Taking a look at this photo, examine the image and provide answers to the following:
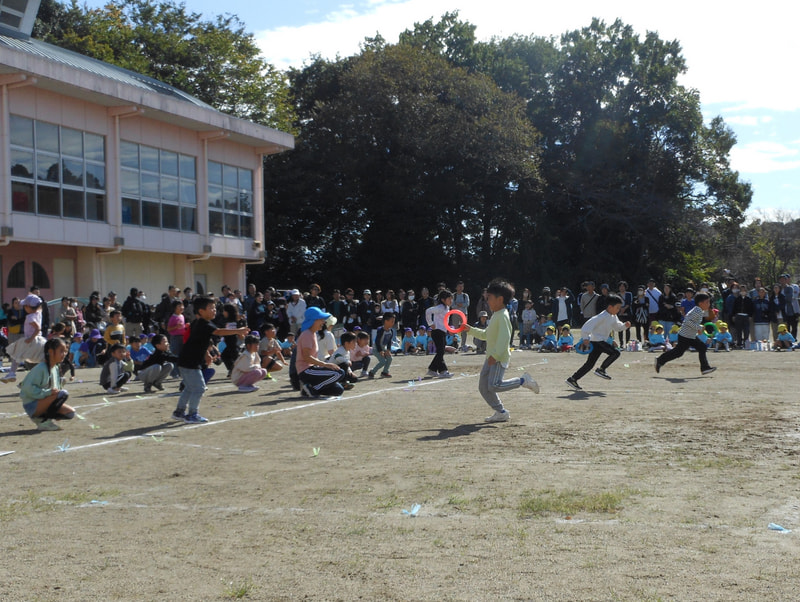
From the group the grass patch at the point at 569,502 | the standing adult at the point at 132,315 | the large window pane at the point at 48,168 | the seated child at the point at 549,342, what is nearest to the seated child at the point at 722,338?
the seated child at the point at 549,342

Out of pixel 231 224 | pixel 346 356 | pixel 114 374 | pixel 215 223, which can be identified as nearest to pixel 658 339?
pixel 346 356

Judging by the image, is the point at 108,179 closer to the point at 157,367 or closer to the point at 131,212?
the point at 131,212

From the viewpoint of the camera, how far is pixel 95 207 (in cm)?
2848

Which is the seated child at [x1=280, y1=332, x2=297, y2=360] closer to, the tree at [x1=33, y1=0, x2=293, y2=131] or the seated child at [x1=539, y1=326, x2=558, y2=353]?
the seated child at [x1=539, y1=326, x2=558, y2=353]

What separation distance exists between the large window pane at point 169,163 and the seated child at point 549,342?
1518 centimetres

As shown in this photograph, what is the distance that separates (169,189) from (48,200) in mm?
5677

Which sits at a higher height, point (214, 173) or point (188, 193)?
point (214, 173)

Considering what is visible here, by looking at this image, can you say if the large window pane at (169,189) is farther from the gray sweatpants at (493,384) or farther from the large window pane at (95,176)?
the gray sweatpants at (493,384)

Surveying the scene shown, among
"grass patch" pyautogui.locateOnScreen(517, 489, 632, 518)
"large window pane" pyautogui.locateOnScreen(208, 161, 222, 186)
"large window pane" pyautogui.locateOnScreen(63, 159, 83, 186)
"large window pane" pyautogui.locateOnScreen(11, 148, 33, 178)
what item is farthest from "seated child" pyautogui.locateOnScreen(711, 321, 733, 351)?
"large window pane" pyautogui.locateOnScreen(11, 148, 33, 178)

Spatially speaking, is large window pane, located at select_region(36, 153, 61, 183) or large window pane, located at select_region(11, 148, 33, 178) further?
large window pane, located at select_region(36, 153, 61, 183)

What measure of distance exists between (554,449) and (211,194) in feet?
90.0

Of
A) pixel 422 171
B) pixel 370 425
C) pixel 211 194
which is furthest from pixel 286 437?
pixel 422 171

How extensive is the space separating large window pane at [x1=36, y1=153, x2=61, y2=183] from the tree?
17.9 metres

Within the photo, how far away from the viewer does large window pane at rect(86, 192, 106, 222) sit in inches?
1110
